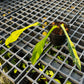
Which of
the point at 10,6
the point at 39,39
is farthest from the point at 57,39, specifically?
the point at 10,6

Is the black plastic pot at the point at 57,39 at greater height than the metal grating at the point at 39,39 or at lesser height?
greater

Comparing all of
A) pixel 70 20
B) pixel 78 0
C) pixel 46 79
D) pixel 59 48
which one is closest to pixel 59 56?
pixel 59 48

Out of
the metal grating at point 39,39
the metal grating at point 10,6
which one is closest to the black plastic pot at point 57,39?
the metal grating at point 39,39

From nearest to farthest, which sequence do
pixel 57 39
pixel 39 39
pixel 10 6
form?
pixel 57 39, pixel 39 39, pixel 10 6

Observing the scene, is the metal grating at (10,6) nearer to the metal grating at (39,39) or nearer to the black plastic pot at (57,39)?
the metal grating at (39,39)

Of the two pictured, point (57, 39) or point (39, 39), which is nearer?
point (57, 39)

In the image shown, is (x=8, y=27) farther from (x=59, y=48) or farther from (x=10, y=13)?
(x=59, y=48)

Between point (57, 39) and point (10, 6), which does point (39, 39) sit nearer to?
point (57, 39)

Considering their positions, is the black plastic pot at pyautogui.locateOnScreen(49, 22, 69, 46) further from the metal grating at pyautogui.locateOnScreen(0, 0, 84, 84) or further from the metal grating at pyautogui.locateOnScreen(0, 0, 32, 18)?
the metal grating at pyautogui.locateOnScreen(0, 0, 32, 18)
